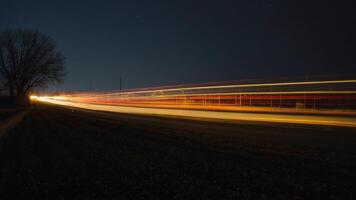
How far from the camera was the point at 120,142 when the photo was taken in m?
11.5

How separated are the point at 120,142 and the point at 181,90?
23.2 metres

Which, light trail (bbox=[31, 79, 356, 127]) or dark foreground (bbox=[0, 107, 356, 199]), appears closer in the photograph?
dark foreground (bbox=[0, 107, 356, 199])

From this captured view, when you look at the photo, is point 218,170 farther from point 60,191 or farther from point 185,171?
point 60,191

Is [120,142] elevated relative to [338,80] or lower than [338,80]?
lower

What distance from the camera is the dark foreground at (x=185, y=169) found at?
17.5 ft

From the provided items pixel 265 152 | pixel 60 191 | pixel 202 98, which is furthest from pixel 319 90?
pixel 60 191

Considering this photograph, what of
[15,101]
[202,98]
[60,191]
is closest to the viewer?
[60,191]

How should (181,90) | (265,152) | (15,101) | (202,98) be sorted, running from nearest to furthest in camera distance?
1. (265,152)
2. (202,98)
3. (181,90)
4. (15,101)

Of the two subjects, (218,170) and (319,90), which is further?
(319,90)

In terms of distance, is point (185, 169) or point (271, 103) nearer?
point (185, 169)

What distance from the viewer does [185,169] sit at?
6.98 metres

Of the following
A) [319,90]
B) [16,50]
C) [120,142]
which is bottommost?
[120,142]

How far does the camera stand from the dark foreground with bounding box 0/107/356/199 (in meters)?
5.34

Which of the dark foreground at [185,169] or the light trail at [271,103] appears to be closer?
the dark foreground at [185,169]
